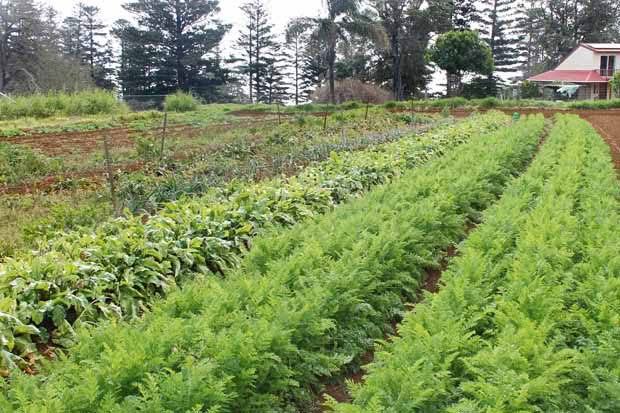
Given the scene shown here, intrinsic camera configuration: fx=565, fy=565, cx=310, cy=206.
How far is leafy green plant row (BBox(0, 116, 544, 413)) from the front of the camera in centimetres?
303

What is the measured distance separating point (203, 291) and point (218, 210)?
237 centimetres

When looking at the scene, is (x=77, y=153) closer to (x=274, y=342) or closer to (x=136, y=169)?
(x=136, y=169)

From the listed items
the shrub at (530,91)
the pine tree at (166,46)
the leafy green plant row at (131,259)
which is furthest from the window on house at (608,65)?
the leafy green plant row at (131,259)

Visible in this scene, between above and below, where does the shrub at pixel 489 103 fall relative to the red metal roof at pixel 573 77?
below

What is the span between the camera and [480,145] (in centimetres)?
1266

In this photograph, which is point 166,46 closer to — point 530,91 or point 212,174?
point 530,91

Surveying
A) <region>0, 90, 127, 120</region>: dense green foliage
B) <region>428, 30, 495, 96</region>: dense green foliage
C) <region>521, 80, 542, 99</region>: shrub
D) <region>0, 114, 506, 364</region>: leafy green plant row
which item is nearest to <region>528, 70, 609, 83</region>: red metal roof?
<region>521, 80, 542, 99</region>: shrub

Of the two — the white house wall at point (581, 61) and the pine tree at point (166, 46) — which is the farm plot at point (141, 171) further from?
the white house wall at point (581, 61)

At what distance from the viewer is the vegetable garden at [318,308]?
3199 millimetres

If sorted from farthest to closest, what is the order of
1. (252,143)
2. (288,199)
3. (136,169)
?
1. (252,143)
2. (136,169)
3. (288,199)

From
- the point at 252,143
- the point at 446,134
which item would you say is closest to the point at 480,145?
the point at 446,134

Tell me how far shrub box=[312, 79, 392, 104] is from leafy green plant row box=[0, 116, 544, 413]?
112 ft

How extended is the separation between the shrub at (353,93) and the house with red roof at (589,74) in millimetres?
14534

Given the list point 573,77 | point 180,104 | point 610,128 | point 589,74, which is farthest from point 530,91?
point 180,104
